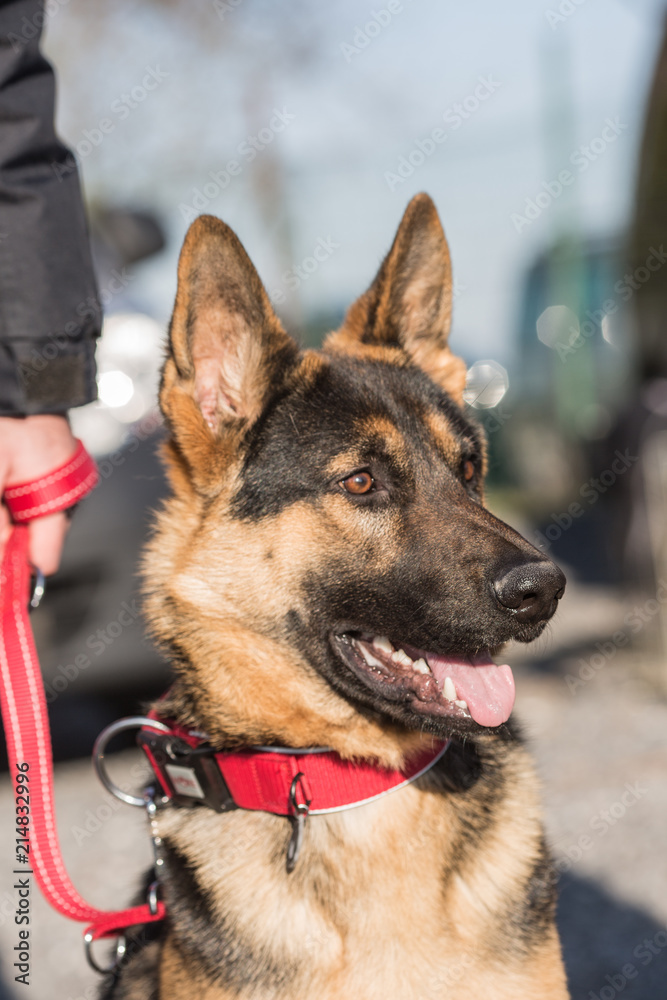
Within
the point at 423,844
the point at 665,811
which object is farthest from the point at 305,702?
the point at 665,811

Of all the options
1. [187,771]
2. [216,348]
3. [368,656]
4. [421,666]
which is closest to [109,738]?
[187,771]

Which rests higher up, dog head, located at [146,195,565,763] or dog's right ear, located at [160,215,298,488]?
dog's right ear, located at [160,215,298,488]

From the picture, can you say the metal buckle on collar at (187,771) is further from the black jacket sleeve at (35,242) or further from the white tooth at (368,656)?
the black jacket sleeve at (35,242)

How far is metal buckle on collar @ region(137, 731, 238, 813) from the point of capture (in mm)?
2355

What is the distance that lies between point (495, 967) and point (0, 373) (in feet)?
6.51

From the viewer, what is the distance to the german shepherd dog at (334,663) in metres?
2.20

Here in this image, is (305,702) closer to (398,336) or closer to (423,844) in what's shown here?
(423,844)

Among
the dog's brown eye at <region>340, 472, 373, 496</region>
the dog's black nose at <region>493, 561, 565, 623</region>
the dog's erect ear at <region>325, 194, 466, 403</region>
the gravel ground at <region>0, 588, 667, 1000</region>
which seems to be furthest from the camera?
the gravel ground at <region>0, 588, 667, 1000</region>

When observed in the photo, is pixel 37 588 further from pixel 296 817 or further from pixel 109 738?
pixel 296 817

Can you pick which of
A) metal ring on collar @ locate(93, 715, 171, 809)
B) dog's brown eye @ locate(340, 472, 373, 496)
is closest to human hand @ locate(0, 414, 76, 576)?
metal ring on collar @ locate(93, 715, 171, 809)

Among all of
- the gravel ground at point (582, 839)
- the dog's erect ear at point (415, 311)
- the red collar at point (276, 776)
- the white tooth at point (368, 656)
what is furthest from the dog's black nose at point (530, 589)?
the dog's erect ear at point (415, 311)

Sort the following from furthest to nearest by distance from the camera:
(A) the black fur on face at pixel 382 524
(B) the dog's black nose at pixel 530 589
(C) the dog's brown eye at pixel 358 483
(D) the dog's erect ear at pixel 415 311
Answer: (D) the dog's erect ear at pixel 415 311
(C) the dog's brown eye at pixel 358 483
(A) the black fur on face at pixel 382 524
(B) the dog's black nose at pixel 530 589

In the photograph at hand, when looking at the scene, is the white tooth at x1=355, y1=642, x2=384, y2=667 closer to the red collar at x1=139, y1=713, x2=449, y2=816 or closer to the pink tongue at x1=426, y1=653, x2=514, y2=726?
the pink tongue at x1=426, y1=653, x2=514, y2=726

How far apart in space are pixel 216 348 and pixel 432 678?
118cm
